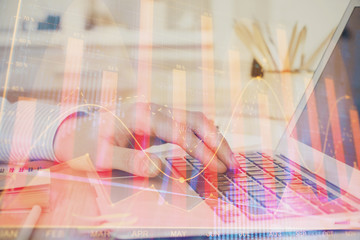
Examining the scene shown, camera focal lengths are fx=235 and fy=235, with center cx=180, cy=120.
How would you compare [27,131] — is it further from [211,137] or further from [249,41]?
[249,41]

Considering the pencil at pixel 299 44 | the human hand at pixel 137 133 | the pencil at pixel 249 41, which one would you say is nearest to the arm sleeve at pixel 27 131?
the human hand at pixel 137 133

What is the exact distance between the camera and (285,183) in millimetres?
376

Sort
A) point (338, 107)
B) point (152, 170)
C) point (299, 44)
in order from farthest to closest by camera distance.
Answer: point (299, 44) < point (338, 107) < point (152, 170)

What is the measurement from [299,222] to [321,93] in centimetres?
35

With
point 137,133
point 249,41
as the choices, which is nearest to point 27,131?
point 137,133

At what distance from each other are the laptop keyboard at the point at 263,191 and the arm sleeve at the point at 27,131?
201 mm

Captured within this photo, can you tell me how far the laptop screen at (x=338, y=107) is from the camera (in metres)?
0.51

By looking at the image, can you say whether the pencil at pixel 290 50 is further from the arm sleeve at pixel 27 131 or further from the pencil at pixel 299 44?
the arm sleeve at pixel 27 131

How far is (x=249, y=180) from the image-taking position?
376 mm

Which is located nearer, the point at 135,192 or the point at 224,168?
the point at 135,192

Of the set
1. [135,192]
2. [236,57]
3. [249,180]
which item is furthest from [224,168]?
[236,57]

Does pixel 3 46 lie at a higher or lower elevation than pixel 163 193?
higher

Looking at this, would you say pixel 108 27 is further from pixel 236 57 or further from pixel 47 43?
pixel 236 57

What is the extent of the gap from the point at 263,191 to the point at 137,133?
9.3 inches
